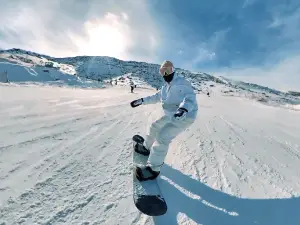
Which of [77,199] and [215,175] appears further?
[215,175]

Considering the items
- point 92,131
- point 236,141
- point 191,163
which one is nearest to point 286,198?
point 191,163

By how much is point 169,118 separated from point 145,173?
1.00 meters

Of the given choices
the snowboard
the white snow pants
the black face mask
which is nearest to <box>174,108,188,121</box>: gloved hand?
the white snow pants

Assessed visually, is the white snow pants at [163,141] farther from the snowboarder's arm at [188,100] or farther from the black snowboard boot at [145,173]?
the snowboarder's arm at [188,100]

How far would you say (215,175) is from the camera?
167 inches

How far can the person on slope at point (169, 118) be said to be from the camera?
353 cm

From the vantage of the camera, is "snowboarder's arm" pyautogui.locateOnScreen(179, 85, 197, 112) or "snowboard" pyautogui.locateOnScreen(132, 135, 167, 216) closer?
"snowboard" pyautogui.locateOnScreen(132, 135, 167, 216)

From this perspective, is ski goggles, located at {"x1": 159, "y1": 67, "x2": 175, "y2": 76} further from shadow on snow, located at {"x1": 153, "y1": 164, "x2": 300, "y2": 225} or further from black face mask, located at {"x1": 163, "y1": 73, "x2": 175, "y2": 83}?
shadow on snow, located at {"x1": 153, "y1": 164, "x2": 300, "y2": 225}

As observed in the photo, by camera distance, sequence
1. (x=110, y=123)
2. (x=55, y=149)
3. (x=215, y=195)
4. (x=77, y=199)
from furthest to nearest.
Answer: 1. (x=110, y=123)
2. (x=55, y=149)
3. (x=215, y=195)
4. (x=77, y=199)

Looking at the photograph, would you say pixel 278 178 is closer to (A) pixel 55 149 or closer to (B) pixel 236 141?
(B) pixel 236 141

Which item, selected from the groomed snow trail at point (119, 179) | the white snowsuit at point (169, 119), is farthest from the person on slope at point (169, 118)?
the groomed snow trail at point (119, 179)

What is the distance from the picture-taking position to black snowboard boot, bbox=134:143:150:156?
4453 mm

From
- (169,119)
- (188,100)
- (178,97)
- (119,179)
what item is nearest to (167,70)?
(178,97)

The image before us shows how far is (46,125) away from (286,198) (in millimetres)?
5651
